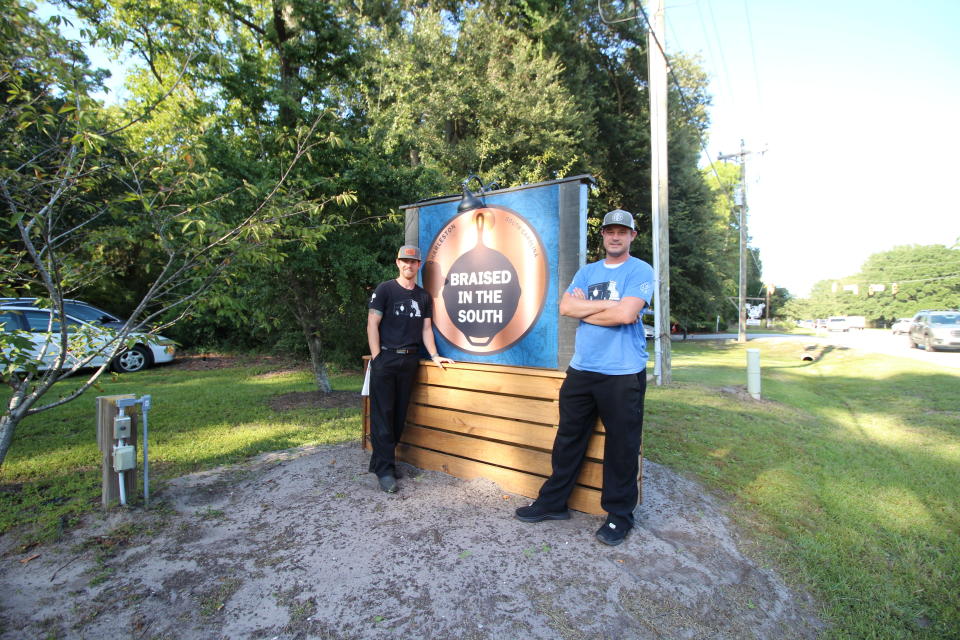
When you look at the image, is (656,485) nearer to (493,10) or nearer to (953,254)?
(493,10)

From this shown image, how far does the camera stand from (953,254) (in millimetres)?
59406

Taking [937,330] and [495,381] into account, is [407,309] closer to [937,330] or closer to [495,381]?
[495,381]

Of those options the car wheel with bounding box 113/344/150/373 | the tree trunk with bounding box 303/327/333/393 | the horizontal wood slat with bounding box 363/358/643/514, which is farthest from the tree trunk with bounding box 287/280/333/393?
the car wheel with bounding box 113/344/150/373

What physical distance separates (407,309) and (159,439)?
3.70 m

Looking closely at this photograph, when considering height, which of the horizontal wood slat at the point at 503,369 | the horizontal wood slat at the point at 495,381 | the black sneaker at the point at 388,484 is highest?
the horizontal wood slat at the point at 503,369

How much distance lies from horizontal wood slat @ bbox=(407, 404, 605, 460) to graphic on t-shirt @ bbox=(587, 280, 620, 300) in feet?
2.88

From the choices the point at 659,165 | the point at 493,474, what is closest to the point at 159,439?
the point at 493,474

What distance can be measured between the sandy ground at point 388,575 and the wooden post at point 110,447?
13 centimetres

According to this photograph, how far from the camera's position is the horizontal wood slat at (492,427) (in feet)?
10.7

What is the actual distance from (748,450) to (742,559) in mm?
2575

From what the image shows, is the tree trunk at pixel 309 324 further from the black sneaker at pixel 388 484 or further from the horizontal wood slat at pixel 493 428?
the black sneaker at pixel 388 484

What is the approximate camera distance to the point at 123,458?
313 centimetres

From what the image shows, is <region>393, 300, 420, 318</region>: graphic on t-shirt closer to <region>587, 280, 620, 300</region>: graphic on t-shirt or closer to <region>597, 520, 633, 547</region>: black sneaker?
<region>587, 280, 620, 300</region>: graphic on t-shirt

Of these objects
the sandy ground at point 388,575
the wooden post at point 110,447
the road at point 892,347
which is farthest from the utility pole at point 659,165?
the road at point 892,347
